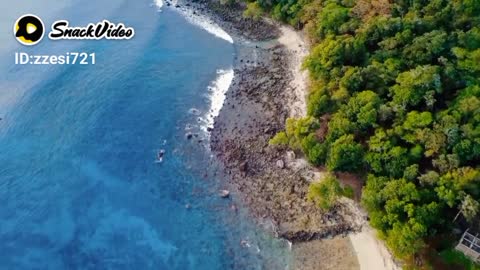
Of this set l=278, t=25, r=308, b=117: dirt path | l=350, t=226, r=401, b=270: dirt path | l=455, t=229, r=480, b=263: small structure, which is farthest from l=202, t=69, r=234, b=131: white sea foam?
l=455, t=229, r=480, b=263: small structure

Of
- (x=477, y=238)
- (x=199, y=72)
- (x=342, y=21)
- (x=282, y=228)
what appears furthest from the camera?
(x=199, y=72)

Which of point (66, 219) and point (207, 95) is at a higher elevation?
point (207, 95)

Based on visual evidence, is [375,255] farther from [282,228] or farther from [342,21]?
[342,21]

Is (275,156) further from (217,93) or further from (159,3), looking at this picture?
(159,3)

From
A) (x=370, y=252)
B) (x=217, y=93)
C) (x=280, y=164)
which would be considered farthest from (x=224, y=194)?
(x=217, y=93)

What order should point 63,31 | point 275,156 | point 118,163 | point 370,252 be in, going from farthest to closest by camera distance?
point 63,31 < point 118,163 < point 275,156 < point 370,252

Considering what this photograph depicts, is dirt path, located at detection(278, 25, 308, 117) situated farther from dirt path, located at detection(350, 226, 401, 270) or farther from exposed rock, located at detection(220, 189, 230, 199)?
dirt path, located at detection(350, 226, 401, 270)

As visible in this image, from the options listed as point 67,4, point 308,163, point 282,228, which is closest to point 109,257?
point 282,228
